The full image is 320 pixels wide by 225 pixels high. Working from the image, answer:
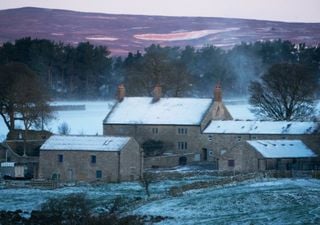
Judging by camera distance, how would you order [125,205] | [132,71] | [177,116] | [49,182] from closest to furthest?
[125,205] → [49,182] → [177,116] → [132,71]

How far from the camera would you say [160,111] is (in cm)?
9100

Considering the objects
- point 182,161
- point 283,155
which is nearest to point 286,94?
point 182,161

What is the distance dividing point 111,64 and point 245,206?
89111 millimetres

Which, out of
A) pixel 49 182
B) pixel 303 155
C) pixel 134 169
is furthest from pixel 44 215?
pixel 303 155

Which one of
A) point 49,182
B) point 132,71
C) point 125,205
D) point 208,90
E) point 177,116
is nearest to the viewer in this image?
point 125,205

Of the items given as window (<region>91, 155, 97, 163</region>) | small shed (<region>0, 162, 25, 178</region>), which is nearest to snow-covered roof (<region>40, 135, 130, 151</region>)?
window (<region>91, 155, 97, 163</region>)

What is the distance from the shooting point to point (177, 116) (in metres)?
90.2

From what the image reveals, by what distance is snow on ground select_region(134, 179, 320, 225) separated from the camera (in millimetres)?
50406

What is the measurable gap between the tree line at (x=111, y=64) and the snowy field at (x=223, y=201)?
2217 inches

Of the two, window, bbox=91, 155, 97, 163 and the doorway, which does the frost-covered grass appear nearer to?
the doorway

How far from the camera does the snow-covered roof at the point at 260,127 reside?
8271 centimetres

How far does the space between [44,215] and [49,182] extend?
16.3 m

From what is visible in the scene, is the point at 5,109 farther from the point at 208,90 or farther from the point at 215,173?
the point at 208,90

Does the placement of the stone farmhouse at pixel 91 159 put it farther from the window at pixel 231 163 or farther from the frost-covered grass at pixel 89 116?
the frost-covered grass at pixel 89 116
